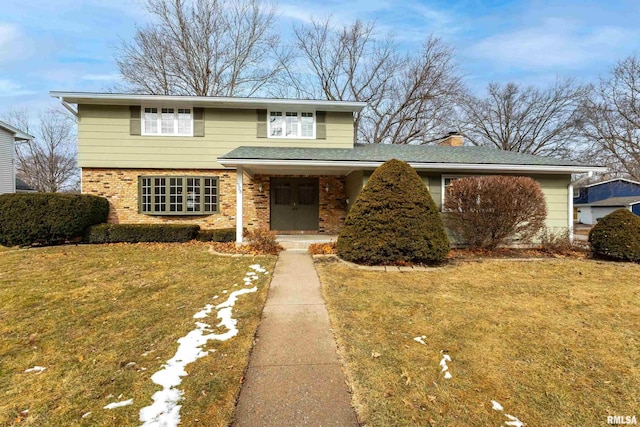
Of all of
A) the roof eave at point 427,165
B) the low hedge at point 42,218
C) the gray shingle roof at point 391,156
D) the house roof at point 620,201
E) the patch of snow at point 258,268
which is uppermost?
the gray shingle roof at point 391,156

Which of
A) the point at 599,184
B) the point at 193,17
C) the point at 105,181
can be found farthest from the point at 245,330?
the point at 599,184

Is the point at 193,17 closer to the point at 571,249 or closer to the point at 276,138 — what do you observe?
the point at 276,138

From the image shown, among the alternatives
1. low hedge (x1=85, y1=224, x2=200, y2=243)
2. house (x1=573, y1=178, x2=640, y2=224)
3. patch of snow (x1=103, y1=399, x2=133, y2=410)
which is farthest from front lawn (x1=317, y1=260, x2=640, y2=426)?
house (x1=573, y1=178, x2=640, y2=224)

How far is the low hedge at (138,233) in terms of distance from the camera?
952 centimetres

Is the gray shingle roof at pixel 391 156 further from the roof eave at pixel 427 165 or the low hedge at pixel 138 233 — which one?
the low hedge at pixel 138 233

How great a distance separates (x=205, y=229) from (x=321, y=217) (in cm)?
434

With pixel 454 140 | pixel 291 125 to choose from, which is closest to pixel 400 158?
pixel 291 125

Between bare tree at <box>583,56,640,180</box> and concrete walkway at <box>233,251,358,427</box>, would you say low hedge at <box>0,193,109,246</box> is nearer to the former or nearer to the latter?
concrete walkway at <box>233,251,358,427</box>

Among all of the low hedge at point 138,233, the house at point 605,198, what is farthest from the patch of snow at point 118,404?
the house at point 605,198

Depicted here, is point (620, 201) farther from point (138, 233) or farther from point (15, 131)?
point (15, 131)

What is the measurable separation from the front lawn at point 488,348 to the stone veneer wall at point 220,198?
5822 millimetres

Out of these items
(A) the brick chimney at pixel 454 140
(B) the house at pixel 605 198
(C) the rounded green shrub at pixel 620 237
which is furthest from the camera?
(B) the house at pixel 605 198

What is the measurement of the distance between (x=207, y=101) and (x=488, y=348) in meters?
10.9

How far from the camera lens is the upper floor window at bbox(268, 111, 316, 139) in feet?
36.9
